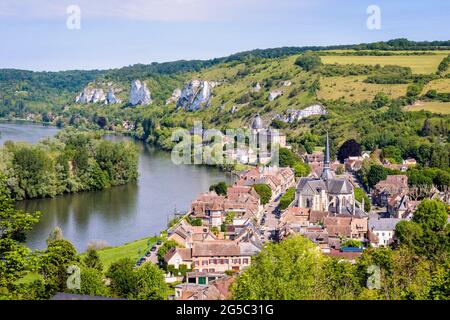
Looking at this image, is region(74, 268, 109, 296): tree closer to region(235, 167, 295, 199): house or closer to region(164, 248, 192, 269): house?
region(164, 248, 192, 269): house

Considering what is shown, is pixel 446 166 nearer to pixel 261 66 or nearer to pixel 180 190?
A: pixel 180 190

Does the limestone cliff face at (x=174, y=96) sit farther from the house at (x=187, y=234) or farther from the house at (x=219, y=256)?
the house at (x=219, y=256)

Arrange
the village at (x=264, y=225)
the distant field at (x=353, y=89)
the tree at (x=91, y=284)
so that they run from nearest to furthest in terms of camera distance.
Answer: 1. the tree at (x=91, y=284)
2. the village at (x=264, y=225)
3. the distant field at (x=353, y=89)

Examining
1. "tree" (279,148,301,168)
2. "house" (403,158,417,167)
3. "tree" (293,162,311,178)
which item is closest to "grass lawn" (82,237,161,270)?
"tree" (293,162,311,178)

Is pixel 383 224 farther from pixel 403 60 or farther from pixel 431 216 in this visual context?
pixel 403 60

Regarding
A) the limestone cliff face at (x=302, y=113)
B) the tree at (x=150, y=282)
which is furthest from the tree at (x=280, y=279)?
the limestone cliff face at (x=302, y=113)

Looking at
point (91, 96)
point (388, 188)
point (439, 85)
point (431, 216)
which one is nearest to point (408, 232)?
point (431, 216)
